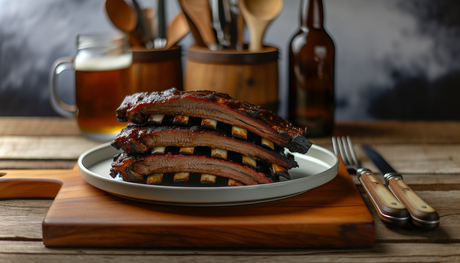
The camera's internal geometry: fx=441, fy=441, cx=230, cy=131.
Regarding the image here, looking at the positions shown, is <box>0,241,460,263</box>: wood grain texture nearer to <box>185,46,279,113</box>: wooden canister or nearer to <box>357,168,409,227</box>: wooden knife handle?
<box>357,168,409,227</box>: wooden knife handle

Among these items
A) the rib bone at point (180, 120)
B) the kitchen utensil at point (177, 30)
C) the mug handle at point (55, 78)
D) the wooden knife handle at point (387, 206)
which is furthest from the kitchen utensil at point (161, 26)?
the wooden knife handle at point (387, 206)

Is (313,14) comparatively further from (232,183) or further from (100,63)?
(232,183)

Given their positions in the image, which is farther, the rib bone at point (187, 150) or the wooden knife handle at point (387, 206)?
the rib bone at point (187, 150)

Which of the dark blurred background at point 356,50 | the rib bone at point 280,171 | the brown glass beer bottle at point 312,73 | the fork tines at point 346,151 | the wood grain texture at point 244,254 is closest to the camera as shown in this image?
the wood grain texture at point 244,254

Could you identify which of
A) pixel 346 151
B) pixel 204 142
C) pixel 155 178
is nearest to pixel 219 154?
pixel 204 142

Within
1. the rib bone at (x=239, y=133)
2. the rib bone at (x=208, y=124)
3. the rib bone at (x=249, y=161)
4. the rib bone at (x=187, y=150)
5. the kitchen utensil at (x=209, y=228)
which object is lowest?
the kitchen utensil at (x=209, y=228)

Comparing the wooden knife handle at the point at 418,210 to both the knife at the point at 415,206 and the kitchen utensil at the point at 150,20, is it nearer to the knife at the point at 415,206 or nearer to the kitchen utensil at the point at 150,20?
the knife at the point at 415,206
